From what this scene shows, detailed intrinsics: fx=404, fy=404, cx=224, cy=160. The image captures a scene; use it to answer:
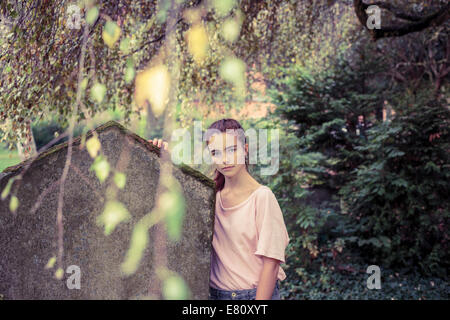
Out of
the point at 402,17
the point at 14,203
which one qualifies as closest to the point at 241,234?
the point at 14,203

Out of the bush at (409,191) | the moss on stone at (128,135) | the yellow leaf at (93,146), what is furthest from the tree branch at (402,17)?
the yellow leaf at (93,146)

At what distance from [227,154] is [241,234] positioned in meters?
0.37

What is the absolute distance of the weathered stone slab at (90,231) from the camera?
4.87 ft

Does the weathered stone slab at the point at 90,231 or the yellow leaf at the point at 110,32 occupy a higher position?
the yellow leaf at the point at 110,32

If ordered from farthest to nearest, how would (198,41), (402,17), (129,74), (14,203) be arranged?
(198,41) < (402,17) < (129,74) < (14,203)

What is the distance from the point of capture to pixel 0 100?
297cm

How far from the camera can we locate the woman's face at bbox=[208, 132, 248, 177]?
1.88 metres

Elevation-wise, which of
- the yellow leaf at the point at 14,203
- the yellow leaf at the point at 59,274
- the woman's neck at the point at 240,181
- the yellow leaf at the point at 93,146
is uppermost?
the yellow leaf at the point at 93,146

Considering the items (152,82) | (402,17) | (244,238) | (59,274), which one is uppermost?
(402,17)

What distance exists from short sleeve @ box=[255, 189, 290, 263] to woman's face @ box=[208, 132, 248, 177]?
0.60 feet

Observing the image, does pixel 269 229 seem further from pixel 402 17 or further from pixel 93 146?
pixel 402 17

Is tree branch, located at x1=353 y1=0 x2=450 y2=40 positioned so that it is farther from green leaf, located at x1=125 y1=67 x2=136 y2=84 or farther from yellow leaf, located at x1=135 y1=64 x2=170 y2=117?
green leaf, located at x1=125 y1=67 x2=136 y2=84

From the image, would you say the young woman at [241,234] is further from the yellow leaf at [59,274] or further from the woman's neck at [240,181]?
the yellow leaf at [59,274]

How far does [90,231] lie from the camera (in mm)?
1512
